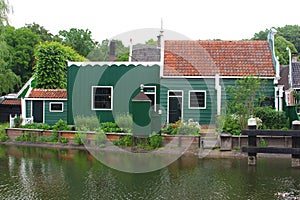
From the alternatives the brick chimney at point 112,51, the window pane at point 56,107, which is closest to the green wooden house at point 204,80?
the brick chimney at point 112,51

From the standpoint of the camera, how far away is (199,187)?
443 inches

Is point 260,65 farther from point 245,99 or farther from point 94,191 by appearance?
point 94,191

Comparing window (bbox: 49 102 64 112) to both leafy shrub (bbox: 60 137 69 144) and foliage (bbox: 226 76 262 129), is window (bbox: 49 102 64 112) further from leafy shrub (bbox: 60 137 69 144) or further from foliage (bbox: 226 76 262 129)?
foliage (bbox: 226 76 262 129)

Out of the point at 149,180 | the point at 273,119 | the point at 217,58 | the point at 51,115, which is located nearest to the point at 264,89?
the point at 273,119

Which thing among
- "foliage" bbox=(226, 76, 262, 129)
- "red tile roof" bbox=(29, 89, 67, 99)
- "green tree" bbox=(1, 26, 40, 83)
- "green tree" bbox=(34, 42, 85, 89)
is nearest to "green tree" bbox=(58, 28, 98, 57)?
"green tree" bbox=(1, 26, 40, 83)

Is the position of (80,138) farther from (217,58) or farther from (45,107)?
(217,58)

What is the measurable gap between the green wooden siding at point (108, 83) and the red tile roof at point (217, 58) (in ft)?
4.05

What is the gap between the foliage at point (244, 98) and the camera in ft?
57.5

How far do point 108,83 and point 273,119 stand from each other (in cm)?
848

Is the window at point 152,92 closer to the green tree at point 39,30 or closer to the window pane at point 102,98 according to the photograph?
the window pane at point 102,98

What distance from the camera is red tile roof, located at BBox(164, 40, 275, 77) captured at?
66.1ft

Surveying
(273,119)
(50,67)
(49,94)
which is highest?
(50,67)

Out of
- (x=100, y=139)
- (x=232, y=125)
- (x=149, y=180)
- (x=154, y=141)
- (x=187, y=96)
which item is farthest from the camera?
(x=187, y=96)

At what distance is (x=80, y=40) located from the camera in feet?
162
